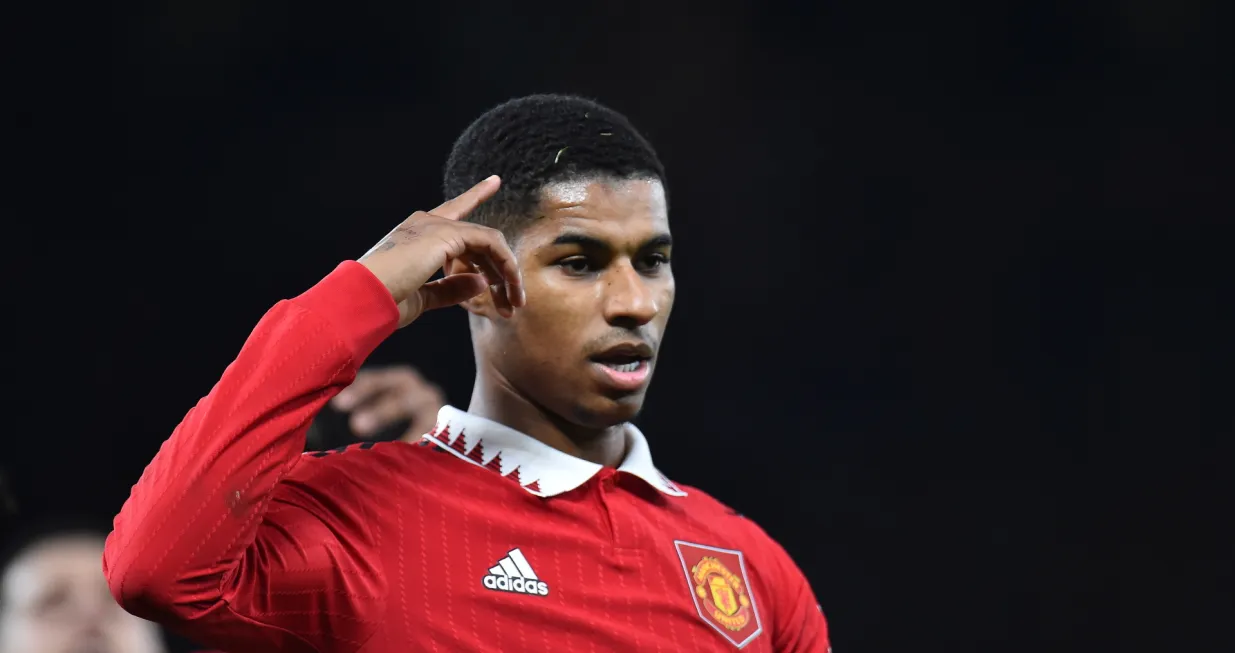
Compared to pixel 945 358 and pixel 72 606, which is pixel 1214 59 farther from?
pixel 72 606

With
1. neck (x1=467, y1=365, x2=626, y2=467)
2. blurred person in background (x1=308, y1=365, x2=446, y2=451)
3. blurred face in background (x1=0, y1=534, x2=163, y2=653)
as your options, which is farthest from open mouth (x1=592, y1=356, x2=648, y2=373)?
blurred face in background (x1=0, y1=534, x2=163, y2=653)

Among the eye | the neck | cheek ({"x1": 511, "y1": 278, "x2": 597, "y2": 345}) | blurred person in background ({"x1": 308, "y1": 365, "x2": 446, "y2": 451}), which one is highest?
the eye

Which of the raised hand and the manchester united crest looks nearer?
the raised hand

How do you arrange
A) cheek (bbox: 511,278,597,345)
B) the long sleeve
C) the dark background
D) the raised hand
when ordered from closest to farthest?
1. the long sleeve
2. the raised hand
3. cheek (bbox: 511,278,597,345)
4. the dark background

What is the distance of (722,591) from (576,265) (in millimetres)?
431

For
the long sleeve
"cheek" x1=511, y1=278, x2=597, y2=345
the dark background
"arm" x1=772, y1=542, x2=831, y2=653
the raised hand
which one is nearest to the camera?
the long sleeve

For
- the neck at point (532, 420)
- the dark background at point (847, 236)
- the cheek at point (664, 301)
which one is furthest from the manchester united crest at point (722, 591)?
the dark background at point (847, 236)

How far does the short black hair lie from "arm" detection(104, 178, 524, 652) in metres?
0.13

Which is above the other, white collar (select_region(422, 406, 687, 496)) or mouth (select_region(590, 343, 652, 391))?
mouth (select_region(590, 343, 652, 391))

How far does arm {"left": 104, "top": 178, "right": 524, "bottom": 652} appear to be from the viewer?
113 centimetres

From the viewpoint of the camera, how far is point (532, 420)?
1.60 meters

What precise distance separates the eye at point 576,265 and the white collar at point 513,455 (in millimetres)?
209

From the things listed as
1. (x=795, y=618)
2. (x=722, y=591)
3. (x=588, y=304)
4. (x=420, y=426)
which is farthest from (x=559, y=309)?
(x=420, y=426)

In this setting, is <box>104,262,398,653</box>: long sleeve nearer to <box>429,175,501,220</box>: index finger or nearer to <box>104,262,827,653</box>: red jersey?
<box>104,262,827,653</box>: red jersey
